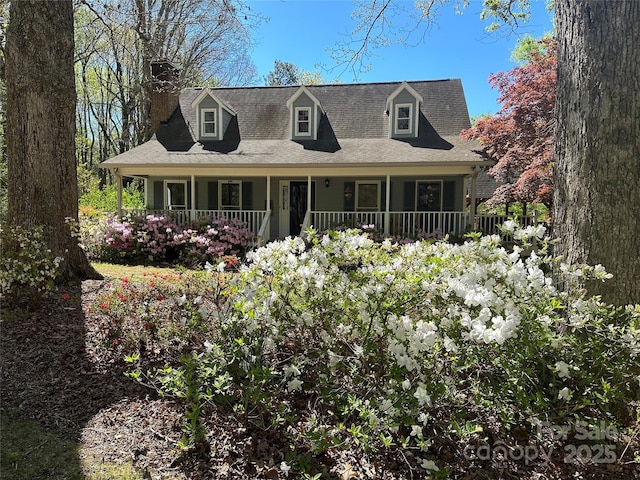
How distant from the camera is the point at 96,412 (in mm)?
3117

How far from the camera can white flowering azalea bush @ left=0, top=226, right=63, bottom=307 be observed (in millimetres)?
4824

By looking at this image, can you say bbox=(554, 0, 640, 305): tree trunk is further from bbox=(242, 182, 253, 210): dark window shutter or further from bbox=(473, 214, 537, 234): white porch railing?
bbox=(242, 182, 253, 210): dark window shutter

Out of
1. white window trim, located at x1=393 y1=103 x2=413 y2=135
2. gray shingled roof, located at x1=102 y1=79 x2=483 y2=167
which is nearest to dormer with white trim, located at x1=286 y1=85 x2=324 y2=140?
gray shingled roof, located at x1=102 y1=79 x2=483 y2=167

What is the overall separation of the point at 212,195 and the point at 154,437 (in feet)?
43.9

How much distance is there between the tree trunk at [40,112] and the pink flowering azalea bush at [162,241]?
5.20m

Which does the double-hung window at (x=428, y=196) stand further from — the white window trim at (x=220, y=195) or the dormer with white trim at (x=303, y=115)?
A: the white window trim at (x=220, y=195)

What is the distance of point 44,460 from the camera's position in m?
2.57

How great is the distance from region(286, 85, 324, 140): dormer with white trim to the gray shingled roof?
1.25 ft

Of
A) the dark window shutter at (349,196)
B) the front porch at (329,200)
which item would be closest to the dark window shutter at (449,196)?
the front porch at (329,200)

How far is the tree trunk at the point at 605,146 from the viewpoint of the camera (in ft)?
9.71

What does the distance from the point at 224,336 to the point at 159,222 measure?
1004cm

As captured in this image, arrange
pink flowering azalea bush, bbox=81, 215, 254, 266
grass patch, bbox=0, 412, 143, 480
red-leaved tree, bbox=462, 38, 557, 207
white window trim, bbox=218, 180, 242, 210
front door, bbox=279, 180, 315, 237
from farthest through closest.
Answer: white window trim, bbox=218, 180, 242, 210, front door, bbox=279, 180, 315, 237, pink flowering azalea bush, bbox=81, 215, 254, 266, red-leaved tree, bbox=462, 38, 557, 207, grass patch, bbox=0, 412, 143, 480

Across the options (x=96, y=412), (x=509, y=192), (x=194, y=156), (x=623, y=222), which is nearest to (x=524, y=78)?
(x=509, y=192)

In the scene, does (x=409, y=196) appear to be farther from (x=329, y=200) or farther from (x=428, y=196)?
(x=329, y=200)
